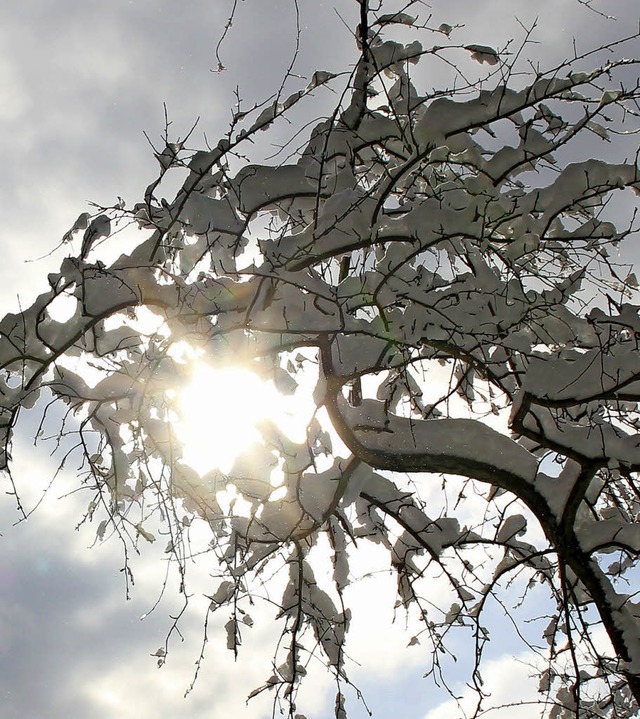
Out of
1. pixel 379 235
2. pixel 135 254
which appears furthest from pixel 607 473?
pixel 135 254

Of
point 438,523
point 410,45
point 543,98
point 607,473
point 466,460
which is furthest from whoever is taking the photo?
point 607,473

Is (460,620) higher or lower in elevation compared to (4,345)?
lower

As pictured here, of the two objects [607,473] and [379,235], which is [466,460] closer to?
[379,235]

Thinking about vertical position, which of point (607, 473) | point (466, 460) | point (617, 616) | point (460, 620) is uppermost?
point (607, 473)

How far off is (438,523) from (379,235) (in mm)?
1989

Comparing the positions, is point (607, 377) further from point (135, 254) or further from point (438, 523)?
point (135, 254)

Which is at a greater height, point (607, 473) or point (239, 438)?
point (239, 438)

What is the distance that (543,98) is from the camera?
8.94 ft

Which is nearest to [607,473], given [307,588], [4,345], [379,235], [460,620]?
[460,620]

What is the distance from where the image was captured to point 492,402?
355cm

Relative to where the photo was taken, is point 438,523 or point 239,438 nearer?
point 239,438

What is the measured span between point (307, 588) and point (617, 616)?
2.07 metres

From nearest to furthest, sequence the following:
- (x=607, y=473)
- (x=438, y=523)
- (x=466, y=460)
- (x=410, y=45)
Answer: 1. (x=466, y=460)
2. (x=410, y=45)
3. (x=438, y=523)
4. (x=607, y=473)

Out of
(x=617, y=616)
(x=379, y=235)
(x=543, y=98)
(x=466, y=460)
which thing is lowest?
(x=617, y=616)
